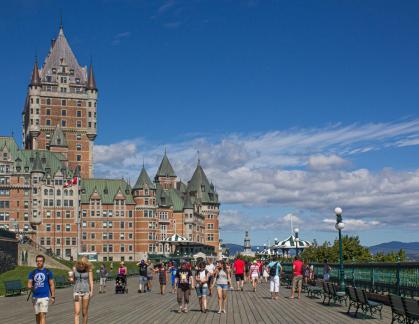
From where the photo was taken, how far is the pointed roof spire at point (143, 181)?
14200 centimetres

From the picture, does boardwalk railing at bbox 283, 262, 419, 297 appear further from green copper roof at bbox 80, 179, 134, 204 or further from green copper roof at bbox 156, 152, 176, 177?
green copper roof at bbox 156, 152, 176, 177

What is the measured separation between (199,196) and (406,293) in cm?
Answer: 14677

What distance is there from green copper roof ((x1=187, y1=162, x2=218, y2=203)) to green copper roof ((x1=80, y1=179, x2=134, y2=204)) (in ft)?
107

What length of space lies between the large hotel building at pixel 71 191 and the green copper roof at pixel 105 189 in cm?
20

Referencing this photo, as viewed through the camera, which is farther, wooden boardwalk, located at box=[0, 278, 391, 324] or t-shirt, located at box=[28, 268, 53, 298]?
wooden boardwalk, located at box=[0, 278, 391, 324]

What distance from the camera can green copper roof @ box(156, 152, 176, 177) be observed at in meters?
172

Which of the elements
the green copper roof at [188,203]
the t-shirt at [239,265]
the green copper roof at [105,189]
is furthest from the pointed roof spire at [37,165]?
the t-shirt at [239,265]

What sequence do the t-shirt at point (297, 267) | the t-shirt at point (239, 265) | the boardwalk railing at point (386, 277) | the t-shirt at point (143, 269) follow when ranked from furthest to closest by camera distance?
the t-shirt at point (143, 269) → the t-shirt at point (239, 265) → the t-shirt at point (297, 267) → the boardwalk railing at point (386, 277)

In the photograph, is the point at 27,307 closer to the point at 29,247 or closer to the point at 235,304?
the point at 235,304

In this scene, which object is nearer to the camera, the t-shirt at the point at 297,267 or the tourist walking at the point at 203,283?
the tourist walking at the point at 203,283

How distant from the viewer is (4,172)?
420 feet

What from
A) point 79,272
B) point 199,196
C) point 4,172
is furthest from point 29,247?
point 199,196

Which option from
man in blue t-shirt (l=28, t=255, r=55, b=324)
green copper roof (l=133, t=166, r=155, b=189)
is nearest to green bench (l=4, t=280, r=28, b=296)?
man in blue t-shirt (l=28, t=255, r=55, b=324)

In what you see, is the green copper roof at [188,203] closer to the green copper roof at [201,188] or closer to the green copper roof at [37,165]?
the green copper roof at [201,188]
